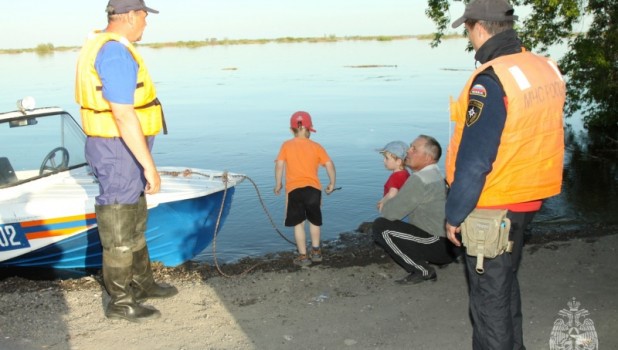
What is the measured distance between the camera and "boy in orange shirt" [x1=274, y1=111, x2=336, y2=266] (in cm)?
616

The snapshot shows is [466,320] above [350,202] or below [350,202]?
above

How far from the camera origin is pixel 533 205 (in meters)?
3.39

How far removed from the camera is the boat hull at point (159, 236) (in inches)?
238

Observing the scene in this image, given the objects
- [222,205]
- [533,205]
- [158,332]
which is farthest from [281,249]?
[533,205]

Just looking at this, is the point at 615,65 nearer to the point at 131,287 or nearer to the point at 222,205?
the point at 222,205

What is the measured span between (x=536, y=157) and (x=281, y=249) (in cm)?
534

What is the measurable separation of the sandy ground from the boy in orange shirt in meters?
0.48

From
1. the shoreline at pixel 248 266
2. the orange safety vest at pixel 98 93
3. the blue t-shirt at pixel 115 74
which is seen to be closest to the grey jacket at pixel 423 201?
the shoreline at pixel 248 266

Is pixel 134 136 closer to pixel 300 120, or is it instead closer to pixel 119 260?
pixel 119 260

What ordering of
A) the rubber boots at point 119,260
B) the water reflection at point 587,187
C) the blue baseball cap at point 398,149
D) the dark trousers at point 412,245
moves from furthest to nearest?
the water reflection at point 587,187, the blue baseball cap at point 398,149, the dark trousers at point 412,245, the rubber boots at point 119,260

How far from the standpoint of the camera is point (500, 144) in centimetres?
317

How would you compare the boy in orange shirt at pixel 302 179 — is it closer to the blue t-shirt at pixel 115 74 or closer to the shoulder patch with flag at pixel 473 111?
the blue t-shirt at pixel 115 74

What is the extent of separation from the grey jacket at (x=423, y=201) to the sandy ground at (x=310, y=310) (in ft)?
1.76

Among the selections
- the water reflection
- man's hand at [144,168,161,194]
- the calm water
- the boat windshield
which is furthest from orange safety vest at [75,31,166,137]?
the water reflection
